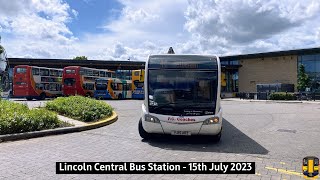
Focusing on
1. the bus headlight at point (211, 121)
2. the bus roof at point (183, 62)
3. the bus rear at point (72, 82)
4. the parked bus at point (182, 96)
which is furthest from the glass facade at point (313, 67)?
the bus headlight at point (211, 121)

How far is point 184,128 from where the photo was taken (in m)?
8.12

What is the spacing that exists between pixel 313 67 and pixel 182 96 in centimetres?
4315

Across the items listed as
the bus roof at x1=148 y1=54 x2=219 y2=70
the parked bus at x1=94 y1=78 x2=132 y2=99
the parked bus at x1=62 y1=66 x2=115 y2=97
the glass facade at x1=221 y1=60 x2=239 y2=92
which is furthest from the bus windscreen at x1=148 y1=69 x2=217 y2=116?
the glass facade at x1=221 y1=60 x2=239 y2=92

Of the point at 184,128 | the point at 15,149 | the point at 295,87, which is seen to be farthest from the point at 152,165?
the point at 295,87

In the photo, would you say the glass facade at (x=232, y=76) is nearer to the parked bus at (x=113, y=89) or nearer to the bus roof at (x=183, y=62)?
the parked bus at (x=113, y=89)

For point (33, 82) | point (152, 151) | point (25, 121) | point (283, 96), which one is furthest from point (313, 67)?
point (25, 121)

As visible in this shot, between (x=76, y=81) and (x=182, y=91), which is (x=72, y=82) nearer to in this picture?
(x=76, y=81)

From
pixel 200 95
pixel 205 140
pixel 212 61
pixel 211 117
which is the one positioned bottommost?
pixel 205 140

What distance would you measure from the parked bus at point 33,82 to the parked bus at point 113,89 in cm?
555

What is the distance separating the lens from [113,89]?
3681 cm

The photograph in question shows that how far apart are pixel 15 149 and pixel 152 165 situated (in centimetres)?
370

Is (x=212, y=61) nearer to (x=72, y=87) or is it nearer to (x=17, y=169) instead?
(x=17, y=169)
